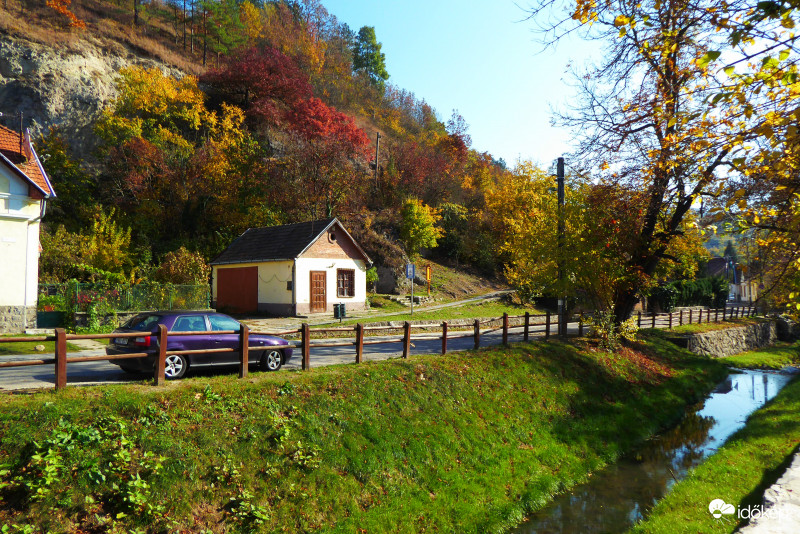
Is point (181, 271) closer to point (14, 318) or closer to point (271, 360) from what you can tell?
point (14, 318)

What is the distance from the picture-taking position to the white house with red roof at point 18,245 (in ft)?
60.6

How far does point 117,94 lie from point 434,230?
94.9 feet

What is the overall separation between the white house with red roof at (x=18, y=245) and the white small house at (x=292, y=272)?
11.3 m

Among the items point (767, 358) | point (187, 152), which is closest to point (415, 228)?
point (187, 152)

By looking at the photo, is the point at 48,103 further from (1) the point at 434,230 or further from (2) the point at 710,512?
(2) the point at 710,512

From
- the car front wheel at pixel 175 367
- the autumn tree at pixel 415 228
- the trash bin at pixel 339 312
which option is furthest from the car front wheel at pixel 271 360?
the autumn tree at pixel 415 228

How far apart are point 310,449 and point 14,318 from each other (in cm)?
1648

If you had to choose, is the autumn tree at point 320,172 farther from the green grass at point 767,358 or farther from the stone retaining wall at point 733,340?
the green grass at point 767,358

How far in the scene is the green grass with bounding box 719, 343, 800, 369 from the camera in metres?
24.8

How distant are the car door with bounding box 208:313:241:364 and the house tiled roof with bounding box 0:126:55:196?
13.5 metres

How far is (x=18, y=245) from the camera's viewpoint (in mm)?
18781

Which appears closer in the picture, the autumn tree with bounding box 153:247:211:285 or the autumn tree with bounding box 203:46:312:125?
the autumn tree with bounding box 153:247:211:285

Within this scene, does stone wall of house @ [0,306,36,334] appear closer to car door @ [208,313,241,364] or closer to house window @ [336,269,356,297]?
car door @ [208,313,241,364]

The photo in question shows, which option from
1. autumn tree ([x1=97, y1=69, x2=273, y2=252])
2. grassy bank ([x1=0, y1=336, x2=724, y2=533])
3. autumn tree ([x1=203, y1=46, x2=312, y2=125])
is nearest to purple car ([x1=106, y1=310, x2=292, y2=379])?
grassy bank ([x1=0, y1=336, x2=724, y2=533])
